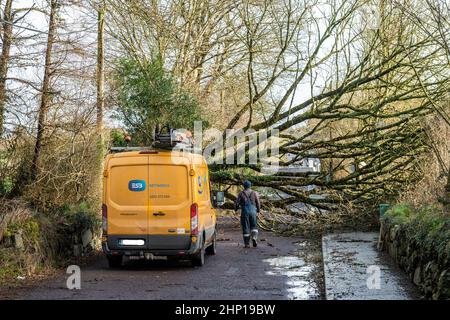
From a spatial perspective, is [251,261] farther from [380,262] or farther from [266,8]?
[266,8]

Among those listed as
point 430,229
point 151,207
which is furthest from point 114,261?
point 430,229

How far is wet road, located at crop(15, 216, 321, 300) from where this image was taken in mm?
12516

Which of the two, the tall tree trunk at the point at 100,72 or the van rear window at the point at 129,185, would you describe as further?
the tall tree trunk at the point at 100,72

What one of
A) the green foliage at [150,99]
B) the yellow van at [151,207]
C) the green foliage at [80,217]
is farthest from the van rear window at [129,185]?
the green foliage at [150,99]

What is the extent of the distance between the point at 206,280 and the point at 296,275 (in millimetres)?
1940

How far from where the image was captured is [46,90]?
58.4 feet

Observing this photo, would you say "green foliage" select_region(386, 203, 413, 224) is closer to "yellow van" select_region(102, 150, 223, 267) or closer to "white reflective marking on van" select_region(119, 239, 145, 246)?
"yellow van" select_region(102, 150, 223, 267)

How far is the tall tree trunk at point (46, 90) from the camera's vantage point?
17.6 m

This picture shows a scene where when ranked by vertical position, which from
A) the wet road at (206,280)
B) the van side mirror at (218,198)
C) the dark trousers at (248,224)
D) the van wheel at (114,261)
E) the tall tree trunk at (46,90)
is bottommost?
the wet road at (206,280)

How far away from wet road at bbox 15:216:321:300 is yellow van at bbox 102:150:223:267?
1.70 feet

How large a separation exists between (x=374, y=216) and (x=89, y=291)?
13205mm

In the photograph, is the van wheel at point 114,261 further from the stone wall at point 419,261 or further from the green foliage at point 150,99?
the green foliage at point 150,99

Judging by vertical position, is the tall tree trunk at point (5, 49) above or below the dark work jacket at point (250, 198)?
above

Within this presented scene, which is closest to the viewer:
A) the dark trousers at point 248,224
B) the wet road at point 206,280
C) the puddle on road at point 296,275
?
the wet road at point 206,280
